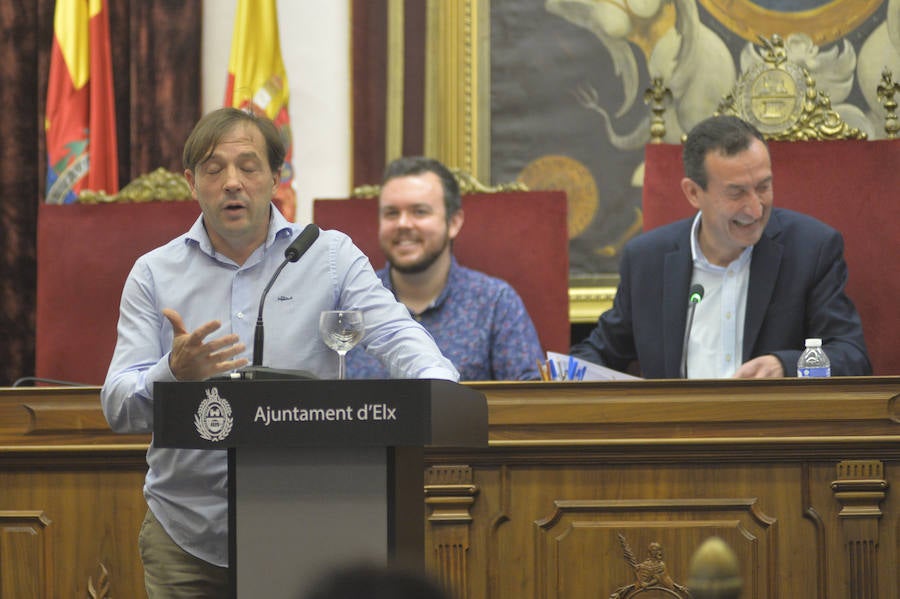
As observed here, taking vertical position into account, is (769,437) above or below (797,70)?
below

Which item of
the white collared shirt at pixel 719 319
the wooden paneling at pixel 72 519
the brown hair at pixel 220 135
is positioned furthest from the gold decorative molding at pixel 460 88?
the brown hair at pixel 220 135

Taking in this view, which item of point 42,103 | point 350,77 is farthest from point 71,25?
point 350,77

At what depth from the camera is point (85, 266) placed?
433cm

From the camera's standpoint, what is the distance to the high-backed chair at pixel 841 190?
3.93 meters

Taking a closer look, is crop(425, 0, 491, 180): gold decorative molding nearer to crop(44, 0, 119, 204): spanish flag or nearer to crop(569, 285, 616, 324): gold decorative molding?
crop(569, 285, 616, 324): gold decorative molding

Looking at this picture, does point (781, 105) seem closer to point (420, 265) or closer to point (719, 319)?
point (719, 319)

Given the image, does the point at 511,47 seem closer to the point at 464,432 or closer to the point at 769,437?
the point at 769,437

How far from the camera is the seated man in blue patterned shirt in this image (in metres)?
3.77

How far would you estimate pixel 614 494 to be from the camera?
118 inches

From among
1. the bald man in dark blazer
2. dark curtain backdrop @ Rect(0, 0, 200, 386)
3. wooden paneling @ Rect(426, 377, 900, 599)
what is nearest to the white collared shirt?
the bald man in dark blazer

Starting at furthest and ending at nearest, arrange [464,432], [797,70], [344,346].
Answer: [797,70]
[344,346]
[464,432]

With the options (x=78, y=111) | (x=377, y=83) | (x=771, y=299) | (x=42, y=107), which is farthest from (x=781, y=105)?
(x=42, y=107)

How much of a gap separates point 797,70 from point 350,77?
1983 millimetres

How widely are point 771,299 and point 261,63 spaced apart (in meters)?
2.51
